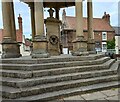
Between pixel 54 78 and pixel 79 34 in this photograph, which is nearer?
pixel 54 78

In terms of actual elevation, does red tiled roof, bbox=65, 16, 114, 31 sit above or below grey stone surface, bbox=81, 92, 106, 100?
above

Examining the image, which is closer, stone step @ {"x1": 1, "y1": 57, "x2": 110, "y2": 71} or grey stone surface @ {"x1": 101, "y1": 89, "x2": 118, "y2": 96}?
grey stone surface @ {"x1": 101, "y1": 89, "x2": 118, "y2": 96}

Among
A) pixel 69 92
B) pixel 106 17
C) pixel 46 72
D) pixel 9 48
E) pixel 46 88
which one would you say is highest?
pixel 106 17

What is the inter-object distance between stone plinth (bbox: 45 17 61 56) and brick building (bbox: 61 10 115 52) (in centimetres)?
2271

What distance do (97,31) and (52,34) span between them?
29.1m

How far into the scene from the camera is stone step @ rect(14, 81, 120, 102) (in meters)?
4.36

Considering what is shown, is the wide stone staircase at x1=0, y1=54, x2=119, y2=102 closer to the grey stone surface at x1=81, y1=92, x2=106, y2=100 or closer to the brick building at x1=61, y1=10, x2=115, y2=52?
the grey stone surface at x1=81, y1=92, x2=106, y2=100

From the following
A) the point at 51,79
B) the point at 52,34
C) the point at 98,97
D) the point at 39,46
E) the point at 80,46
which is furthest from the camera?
the point at 52,34

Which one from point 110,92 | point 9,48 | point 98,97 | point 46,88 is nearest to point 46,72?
point 46,88

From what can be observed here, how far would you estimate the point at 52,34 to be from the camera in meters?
9.70

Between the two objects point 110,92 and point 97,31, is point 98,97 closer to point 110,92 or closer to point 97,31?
point 110,92

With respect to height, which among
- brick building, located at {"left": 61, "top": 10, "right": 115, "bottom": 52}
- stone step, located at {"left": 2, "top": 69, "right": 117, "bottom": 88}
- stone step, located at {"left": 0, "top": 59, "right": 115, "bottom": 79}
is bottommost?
stone step, located at {"left": 2, "top": 69, "right": 117, "bottom": 88}

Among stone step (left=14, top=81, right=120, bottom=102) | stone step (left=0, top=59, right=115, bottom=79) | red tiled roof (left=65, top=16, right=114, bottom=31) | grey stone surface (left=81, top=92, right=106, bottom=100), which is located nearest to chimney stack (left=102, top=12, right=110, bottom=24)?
red tiled roof (left=65, top=16, right=114, bottom=31)

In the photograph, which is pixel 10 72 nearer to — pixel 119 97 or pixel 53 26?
pixel 119 97
